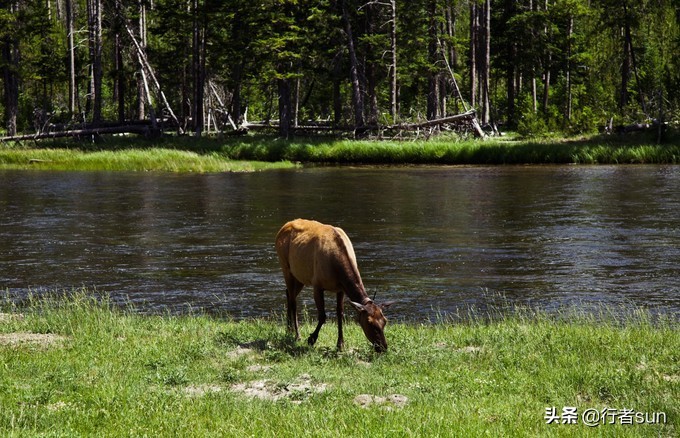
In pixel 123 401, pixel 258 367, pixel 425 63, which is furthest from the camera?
pixel 425 63

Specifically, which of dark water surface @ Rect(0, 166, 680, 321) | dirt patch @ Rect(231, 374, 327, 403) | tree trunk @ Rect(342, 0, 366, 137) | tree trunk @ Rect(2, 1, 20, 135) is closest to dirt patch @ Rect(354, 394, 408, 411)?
dirt patch @ Rect(231, 374, 327, 403)

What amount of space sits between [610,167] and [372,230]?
21.3m

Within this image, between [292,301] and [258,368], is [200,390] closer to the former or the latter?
[258,368]

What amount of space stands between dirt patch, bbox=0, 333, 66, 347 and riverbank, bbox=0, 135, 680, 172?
33.7 m

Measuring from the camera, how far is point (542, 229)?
81.5 feet

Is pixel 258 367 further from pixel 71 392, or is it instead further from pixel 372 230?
pixel 372 230

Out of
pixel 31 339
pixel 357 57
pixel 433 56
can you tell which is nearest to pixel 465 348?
pixel 31 339

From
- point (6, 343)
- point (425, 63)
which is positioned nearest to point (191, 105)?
point (425, 63)

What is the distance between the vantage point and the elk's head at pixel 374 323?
36.3 ft

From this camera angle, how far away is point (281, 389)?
950cm

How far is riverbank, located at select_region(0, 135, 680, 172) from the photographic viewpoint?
45.6 m

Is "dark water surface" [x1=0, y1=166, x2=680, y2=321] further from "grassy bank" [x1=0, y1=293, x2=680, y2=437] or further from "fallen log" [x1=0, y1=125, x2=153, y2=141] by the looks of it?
"fallen log" [x1=0, y1=125, x2=153, y2=141]

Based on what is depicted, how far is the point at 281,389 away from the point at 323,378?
598mm

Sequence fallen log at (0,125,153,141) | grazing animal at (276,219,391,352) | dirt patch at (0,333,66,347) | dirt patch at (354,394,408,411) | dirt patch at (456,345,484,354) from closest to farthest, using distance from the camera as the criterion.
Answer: dirt patch at (354,394,408,411) → dirt patch at (456,345,484,354) → grazing animal at (276,219,391,352) → dirt patch at (0,333,66,347) → fallen log at (0,125,153,141)
